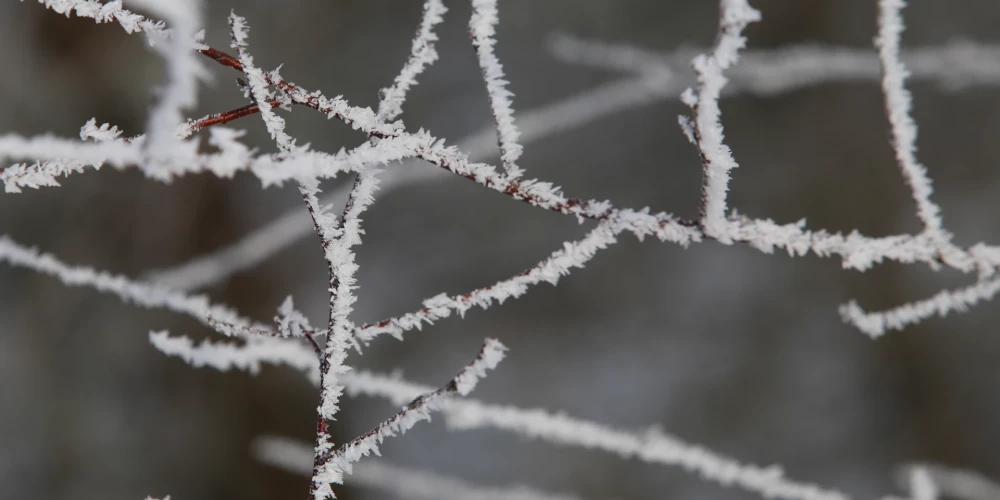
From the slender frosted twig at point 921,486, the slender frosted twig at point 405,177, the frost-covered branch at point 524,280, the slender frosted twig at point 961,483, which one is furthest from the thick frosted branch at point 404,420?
the slender frosted twig at point 961,483

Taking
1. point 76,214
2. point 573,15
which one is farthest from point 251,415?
point 573,15

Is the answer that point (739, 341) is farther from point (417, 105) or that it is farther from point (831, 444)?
point (417, 105)

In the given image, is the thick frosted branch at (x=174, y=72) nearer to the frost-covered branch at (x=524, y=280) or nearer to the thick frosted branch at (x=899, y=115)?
the frost-covered branch at (x=524, y=280)

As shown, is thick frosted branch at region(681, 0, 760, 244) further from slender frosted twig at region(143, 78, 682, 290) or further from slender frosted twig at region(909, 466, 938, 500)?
slender frosted twig at region(143, 78, 682, 290)

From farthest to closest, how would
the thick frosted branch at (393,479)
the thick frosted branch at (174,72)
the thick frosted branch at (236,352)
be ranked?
the thick frosted branch at (393,479)
the thick frosted branch at (236,352)
the thick frosted branch at (174,72)

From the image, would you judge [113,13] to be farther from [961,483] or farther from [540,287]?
[961,483]

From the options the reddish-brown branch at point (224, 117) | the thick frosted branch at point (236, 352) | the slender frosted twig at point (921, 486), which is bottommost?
the slender frosted twig at point (921, 486)
